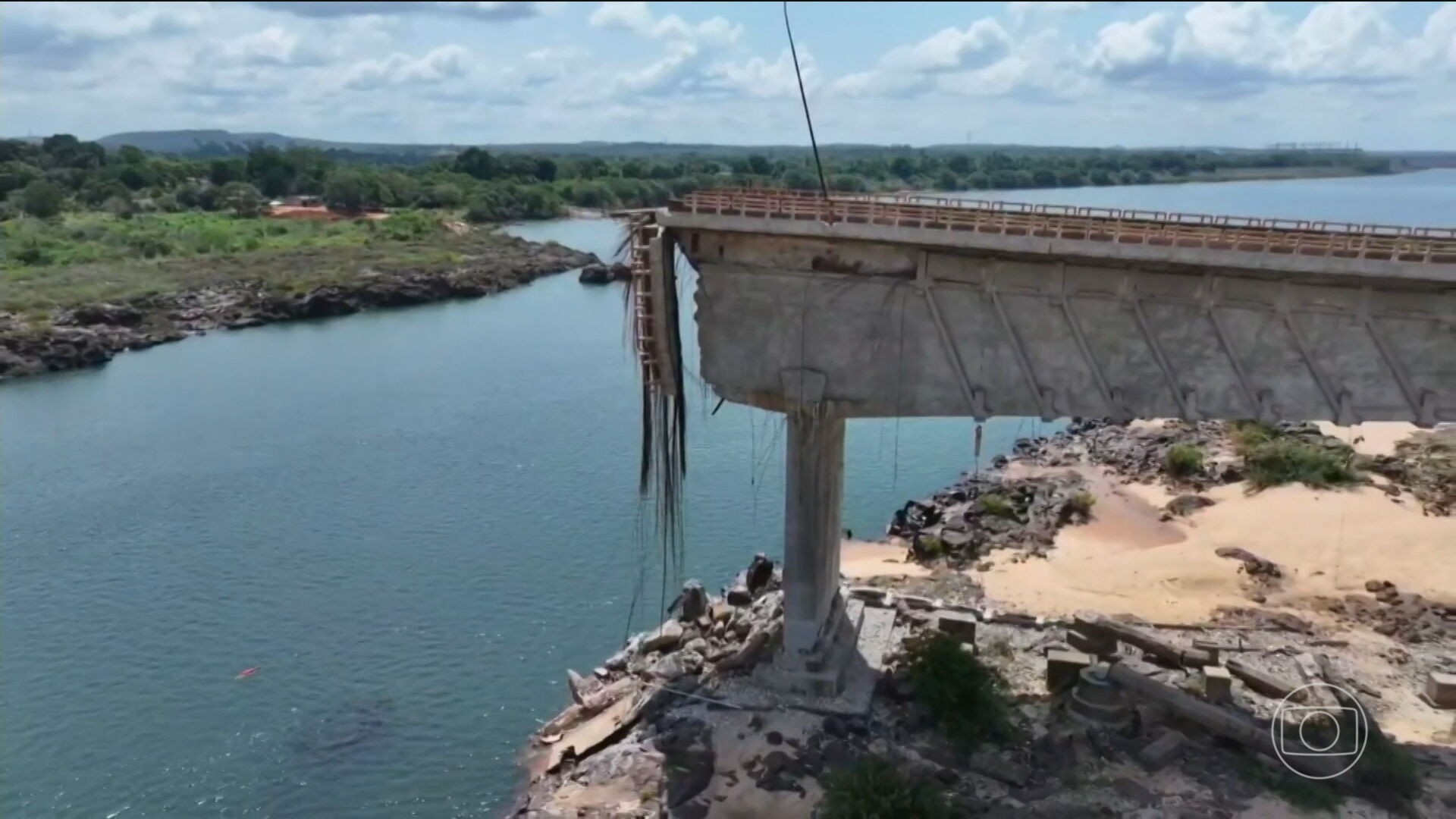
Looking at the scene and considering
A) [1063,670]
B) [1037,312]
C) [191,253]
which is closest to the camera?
[1037,312]

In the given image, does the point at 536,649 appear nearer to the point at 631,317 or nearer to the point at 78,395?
the point at 631,317

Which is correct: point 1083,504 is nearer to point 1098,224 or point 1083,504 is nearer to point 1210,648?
point 1210,648

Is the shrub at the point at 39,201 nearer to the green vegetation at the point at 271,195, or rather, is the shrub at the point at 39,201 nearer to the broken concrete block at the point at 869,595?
the green vegetation at the point at 271,195

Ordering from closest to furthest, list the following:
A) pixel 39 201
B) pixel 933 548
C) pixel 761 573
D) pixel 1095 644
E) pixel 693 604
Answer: pixel 1095 644
pixel 693 604
pixel 761 573
pixel 933 548
pixel 39 201

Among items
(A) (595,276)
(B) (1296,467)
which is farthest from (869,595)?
(A) (595,276)

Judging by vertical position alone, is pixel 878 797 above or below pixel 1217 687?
below

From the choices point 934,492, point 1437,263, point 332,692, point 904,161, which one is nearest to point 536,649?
point 332,692

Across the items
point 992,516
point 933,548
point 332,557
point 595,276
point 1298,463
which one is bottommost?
point 332,557

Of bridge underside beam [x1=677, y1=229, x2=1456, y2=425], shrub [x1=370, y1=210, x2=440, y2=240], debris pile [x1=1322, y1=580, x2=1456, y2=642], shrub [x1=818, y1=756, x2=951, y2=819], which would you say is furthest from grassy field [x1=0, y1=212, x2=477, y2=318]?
debris pile [x1=1322, y1=580, x2=1456, y2=642]

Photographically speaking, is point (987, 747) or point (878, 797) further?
point (987, 747)
